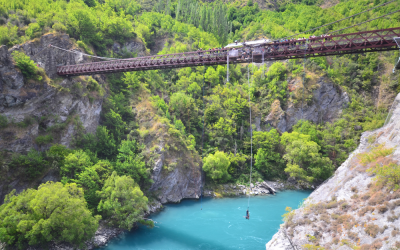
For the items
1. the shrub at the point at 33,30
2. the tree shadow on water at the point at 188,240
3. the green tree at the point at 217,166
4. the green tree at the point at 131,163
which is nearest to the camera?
the tree shadow on water at the point at 188,240

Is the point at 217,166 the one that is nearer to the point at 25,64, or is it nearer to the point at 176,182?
the point at 176,182

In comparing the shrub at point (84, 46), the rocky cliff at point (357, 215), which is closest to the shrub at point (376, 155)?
the rocky cliff at point (357, 215)

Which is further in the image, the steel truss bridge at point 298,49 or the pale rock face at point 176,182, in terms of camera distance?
the pale rock face at point 176,182

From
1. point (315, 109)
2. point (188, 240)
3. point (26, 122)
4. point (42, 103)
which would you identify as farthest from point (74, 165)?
point (315, 109)

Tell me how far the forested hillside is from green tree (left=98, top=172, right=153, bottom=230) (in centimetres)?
9

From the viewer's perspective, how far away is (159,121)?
29359mm

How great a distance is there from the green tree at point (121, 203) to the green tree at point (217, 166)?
11.2 meters

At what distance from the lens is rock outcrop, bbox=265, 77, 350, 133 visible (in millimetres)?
37375

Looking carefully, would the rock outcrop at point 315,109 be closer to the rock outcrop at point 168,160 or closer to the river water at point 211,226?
the river water at point 211,226

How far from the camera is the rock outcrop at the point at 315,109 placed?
123 feet

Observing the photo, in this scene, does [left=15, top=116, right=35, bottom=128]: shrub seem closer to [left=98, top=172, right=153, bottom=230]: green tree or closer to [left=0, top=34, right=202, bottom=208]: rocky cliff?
[left=0, top=34, right=202, bottom=208]: rocky cliff

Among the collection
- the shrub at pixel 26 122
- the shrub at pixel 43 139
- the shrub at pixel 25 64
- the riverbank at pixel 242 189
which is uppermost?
the shrub at pixel 25 64

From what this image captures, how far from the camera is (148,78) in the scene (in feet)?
117

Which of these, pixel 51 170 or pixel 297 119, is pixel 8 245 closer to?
pixel 51 170
